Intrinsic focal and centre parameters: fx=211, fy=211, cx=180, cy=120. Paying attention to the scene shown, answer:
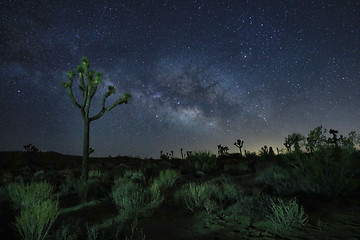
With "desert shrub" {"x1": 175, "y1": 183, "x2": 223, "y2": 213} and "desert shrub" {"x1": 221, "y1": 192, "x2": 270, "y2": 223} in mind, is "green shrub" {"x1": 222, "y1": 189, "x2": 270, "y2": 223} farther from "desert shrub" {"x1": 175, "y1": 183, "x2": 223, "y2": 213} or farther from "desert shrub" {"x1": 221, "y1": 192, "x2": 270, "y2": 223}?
"desert shrub" {"x1": 175, "y1": 183, "x2": 223, "y2": 213}

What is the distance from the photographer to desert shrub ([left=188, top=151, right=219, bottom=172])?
46.4 ft

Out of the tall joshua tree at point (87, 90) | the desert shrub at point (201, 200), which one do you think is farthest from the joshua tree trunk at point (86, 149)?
the desert shrub at point (201, 200)

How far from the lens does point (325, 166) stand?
6.38 metres

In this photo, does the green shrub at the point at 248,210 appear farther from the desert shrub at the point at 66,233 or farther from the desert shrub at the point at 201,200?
the desert shrub at the point at 66,233

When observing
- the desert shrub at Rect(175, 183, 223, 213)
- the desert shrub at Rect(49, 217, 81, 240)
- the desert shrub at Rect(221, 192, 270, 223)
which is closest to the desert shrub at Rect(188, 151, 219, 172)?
the desert shrub at Rect(175, 183, 223, 213)

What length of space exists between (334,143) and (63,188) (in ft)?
34.4

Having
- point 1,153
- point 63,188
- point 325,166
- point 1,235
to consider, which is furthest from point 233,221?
point 1,153

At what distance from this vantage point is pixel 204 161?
15.3 meters

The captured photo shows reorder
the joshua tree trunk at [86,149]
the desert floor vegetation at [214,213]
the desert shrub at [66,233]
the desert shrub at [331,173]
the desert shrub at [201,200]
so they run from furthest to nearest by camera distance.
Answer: the joshua tree trunk at [86,149], the desert shrub at [331,173], the desert shrub at [201,200], the desert floor vegetation at [214,213], the desert shrub at [66,233]

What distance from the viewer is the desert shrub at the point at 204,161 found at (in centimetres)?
1413

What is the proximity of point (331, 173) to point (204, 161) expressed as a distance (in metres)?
9.41

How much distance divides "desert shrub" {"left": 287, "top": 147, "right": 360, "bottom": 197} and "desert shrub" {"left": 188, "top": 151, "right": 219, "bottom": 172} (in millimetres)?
7635

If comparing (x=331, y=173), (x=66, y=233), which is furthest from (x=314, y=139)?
(x=66, y=233)

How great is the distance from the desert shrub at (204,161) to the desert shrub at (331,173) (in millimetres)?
7635
